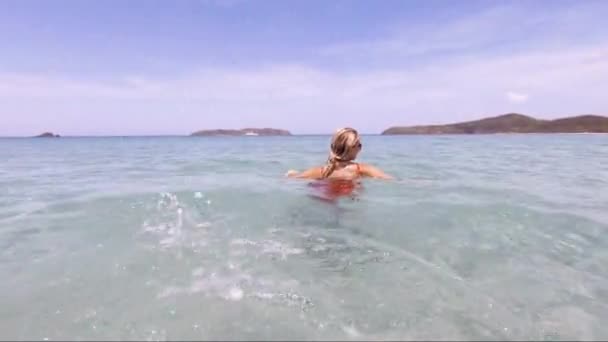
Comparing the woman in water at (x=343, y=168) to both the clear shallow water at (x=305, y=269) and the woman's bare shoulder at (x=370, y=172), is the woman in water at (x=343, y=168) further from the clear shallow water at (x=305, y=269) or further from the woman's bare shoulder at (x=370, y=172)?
the clear shallow water at (x=305, y=269)

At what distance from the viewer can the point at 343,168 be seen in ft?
25.8

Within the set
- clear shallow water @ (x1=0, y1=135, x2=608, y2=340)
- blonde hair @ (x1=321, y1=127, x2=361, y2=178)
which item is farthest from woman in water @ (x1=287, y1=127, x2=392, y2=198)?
clear shallow water @ (x1=0, y1=135, x2=608, y2=340)

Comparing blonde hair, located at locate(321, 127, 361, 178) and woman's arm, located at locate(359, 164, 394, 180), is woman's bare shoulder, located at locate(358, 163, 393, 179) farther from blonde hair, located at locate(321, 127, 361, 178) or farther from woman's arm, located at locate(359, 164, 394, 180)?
blonde hair, located at locate(321, 127, 361, 178)

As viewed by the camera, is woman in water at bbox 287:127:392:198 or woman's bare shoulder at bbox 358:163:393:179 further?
woman's bare shoulder at bbox 358:163:393:179

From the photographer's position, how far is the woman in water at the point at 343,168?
7457 millimetres

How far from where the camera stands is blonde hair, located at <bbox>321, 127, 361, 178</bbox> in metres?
7.45

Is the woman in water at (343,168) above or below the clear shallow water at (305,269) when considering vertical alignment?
above

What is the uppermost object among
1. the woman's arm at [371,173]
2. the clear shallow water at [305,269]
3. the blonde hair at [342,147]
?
the blonde hair at [342,147]

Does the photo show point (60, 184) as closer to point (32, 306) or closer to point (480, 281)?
point (32, 306)

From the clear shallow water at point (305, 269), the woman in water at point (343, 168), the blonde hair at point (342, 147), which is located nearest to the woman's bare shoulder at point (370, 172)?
the woman in water at point (343, 168)

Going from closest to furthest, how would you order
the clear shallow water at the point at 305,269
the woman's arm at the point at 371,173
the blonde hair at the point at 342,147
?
the clear shallow water at the point at 305,269, the blonde hair at the point at 342,147, the woman's arm at the point at 371,173

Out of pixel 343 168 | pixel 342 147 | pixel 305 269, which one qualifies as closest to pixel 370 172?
pixel 343 168

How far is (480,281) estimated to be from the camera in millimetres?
3395

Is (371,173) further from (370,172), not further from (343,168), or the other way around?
(343,168)
